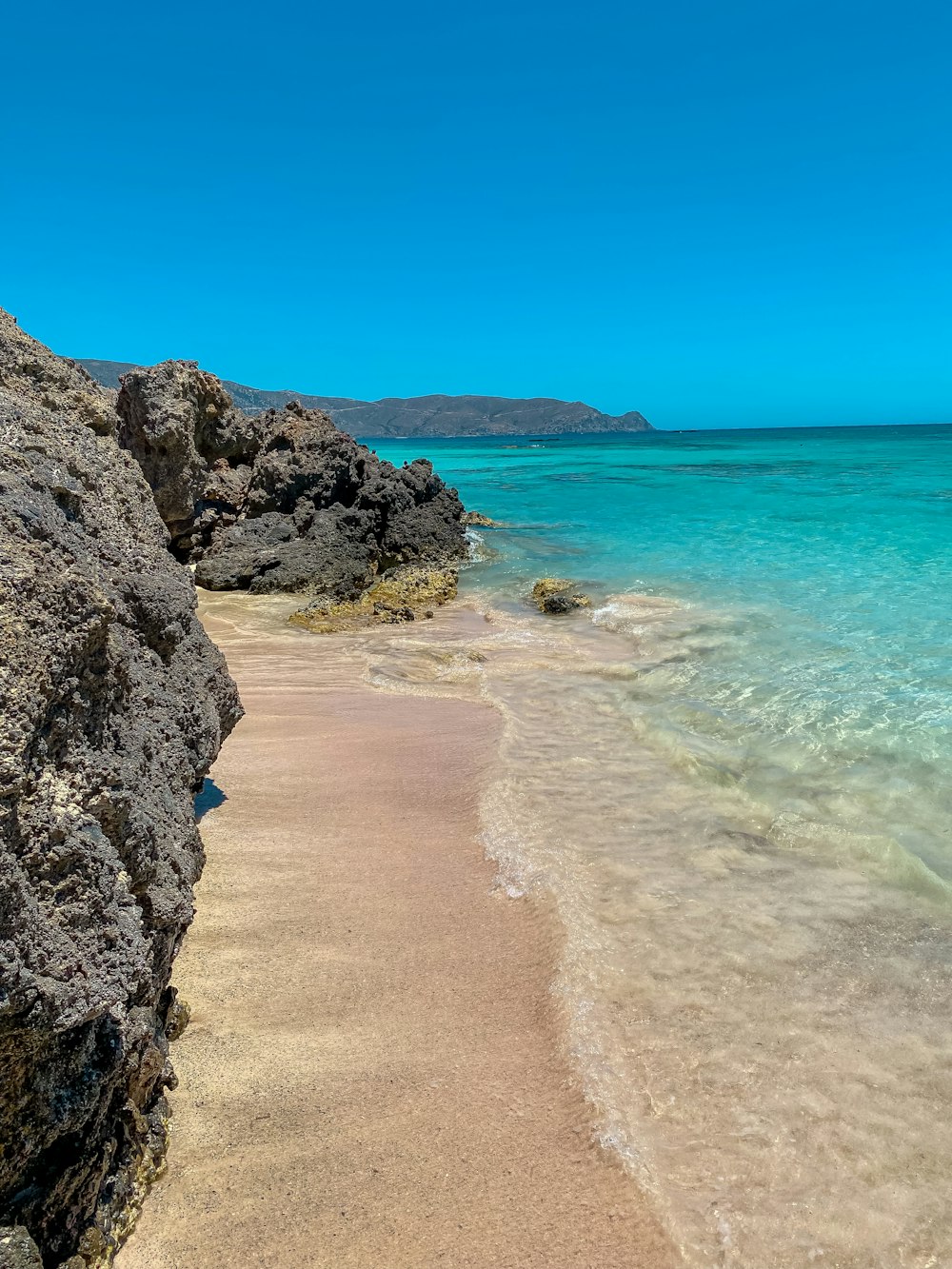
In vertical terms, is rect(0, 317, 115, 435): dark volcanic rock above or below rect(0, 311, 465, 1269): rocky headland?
above

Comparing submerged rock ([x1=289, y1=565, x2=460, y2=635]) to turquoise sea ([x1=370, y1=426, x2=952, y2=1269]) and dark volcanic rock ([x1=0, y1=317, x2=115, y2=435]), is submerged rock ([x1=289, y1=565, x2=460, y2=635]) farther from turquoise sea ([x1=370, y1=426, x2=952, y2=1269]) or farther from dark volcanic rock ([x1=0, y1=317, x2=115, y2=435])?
dark volcanic rock ([x1=0, y1=317, x2=115, y2=435])

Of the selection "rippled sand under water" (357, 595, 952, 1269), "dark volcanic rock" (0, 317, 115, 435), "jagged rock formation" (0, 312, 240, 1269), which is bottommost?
"rippled sand under water" (357, 595, 952, 1269)

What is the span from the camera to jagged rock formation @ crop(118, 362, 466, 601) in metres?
9.73

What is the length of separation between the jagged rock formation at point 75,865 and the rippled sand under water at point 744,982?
1.48 m

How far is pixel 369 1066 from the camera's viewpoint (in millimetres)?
2553

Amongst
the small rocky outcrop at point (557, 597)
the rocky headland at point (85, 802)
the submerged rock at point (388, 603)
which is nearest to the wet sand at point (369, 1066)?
the rocky headland at point (85, 802)

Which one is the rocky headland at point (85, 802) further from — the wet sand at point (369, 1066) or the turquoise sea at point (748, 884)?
the turquoise sea at point (748, 884)

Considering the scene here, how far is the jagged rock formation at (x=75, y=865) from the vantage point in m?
1.57

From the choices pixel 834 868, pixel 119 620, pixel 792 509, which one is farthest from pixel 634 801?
pixel 792 509

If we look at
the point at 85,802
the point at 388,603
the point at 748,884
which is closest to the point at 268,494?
the point at 388,603

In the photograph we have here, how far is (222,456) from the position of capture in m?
13.3

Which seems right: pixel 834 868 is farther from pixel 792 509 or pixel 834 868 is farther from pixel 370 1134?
pixel 792 509

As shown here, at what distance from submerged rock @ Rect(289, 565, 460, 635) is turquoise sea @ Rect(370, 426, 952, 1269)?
0.76 m

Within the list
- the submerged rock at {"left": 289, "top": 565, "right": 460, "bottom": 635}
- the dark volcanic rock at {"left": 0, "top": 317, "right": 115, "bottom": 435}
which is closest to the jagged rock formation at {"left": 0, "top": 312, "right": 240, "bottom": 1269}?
the dark volcanic rock at {"left": 0, "top": 317, "right": 115, "bottom": 435}
